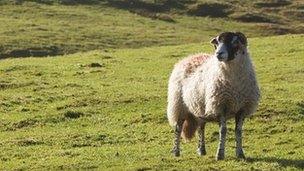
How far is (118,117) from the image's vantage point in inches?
1006

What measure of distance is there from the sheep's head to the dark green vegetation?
100.0 feet

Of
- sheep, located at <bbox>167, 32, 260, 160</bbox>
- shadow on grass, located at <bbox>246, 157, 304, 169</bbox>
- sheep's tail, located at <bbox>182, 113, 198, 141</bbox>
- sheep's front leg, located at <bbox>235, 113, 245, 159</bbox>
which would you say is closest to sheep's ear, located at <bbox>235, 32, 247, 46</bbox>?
sheep, located at <bbox>167, 32, 260, 160</bbox>

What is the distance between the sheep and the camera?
53.6ft

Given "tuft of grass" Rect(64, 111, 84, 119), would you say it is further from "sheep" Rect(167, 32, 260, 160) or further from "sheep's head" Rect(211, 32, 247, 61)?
"sheep's head" Rect(211, 32, 247, 61)

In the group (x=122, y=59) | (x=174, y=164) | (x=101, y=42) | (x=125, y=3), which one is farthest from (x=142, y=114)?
(x=125, y=3)

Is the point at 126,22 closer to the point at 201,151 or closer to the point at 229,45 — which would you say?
the point at 201,151

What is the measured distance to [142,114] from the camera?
83.2ft

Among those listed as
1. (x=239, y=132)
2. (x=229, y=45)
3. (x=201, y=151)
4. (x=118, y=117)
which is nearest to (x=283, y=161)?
(x=239, y=132)

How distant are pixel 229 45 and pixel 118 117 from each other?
10146mm

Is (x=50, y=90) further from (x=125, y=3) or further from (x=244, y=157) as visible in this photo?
(x=125, y=3)

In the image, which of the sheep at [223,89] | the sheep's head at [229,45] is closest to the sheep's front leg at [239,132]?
the sheep at [223,89]

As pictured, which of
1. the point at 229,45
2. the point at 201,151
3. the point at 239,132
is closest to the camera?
the point at 229,45

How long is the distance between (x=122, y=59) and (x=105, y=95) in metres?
11.5

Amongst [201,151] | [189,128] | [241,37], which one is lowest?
[201,151]
